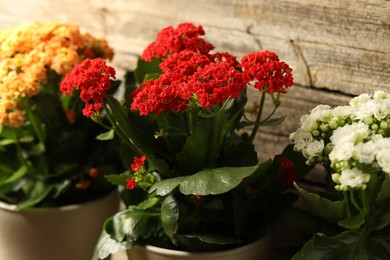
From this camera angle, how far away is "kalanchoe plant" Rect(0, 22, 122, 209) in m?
1.41

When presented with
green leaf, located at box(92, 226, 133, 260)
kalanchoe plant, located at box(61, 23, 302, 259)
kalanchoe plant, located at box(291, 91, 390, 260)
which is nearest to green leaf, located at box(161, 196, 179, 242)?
kalanchoe plant, located at box(61, 23, 302, 259)

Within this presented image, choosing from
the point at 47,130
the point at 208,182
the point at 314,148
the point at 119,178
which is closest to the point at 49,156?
the point at 47,130

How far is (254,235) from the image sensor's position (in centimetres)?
129

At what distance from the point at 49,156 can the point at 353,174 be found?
75 cm

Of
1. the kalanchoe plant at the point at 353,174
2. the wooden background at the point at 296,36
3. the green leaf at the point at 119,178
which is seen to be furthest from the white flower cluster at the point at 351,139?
the green leaf at the point at 119,178

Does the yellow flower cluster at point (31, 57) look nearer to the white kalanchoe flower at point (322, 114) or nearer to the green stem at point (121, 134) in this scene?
the green stem at point (121, 134)

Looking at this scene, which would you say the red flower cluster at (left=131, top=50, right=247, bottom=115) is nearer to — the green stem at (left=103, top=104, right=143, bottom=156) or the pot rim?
the green stem at (left=103, top=104, right=143, bottom=156)

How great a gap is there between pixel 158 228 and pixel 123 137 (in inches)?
6.9

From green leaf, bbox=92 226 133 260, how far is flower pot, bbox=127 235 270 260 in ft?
0.07

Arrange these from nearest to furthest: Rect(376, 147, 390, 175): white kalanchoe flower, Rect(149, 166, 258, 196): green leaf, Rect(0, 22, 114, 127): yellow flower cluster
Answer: Rect(376, 147, 390, 175): white kalanchoe flower
Rect(149, 166, 258, 196): green leaf
Rect(0, 22, 114, 127): yellow flower cluster

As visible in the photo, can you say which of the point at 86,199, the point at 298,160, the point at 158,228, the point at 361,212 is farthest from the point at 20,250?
→ the point at 361,212

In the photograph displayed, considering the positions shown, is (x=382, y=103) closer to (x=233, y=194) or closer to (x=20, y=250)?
(x=233, y=194)

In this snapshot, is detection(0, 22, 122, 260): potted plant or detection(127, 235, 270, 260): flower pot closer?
detection(127, 235, 270, 260): flower pot

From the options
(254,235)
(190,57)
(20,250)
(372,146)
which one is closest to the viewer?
(372,146)
